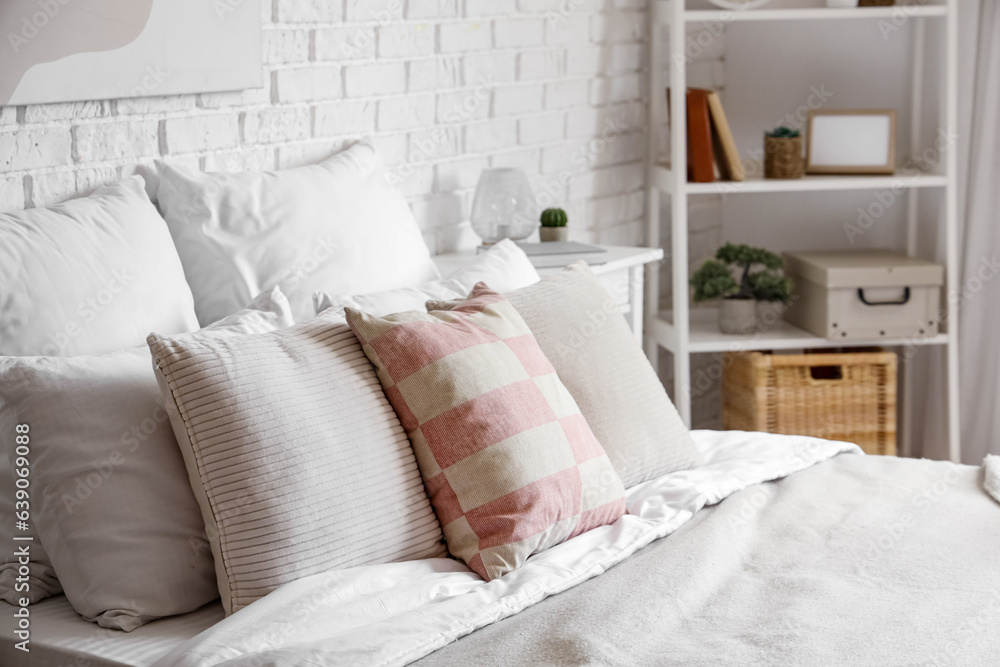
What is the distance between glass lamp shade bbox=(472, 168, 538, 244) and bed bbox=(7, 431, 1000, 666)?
3.36 feet

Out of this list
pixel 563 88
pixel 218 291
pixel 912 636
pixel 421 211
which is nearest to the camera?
pixel 912 636

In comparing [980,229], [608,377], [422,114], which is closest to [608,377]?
[608,377]

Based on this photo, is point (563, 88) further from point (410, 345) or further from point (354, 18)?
point (410, 345)

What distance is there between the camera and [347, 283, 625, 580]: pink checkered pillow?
1373 millimetres

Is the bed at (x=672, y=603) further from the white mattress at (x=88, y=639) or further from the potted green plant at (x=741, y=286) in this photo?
the potted green plant at (x=741, y=286)

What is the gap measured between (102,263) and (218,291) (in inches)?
10.6

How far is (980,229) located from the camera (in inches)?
119

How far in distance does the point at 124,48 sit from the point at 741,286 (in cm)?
186

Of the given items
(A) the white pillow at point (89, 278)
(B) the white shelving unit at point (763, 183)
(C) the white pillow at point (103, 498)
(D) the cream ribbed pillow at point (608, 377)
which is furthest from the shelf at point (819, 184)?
(C) the white pillow at point (103, 498)

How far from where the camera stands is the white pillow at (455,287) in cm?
164

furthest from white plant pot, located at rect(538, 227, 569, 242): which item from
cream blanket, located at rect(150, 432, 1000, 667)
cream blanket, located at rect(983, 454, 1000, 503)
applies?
cream blanket, located at rect(983, 454, 1000, 503)

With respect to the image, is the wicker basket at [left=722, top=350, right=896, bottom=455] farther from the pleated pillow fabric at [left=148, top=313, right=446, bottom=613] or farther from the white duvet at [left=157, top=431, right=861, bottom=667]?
the pleated pillow fabric at [left=148, top=313, right=446, bottom=613]

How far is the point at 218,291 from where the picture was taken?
5.71ft

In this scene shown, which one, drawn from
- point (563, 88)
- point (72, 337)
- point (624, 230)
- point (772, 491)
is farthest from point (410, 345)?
point (624, 230)
